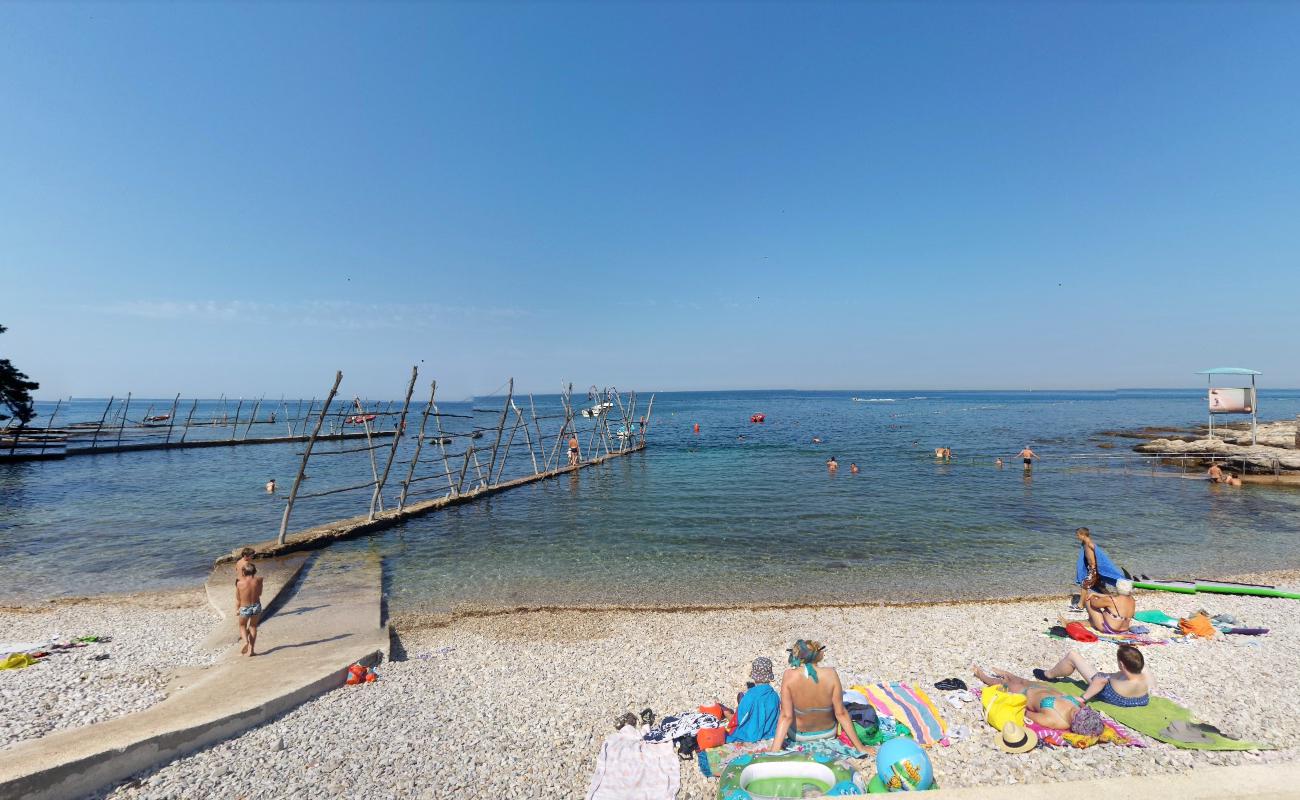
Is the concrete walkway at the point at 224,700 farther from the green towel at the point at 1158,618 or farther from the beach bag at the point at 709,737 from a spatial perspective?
the green towel at the point at 1158,618

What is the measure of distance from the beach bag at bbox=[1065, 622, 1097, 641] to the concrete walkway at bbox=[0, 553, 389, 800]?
955 cm

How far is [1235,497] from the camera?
19.8 m

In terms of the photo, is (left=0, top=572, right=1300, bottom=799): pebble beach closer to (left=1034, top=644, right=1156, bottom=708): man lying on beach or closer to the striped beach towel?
the striped beach towel

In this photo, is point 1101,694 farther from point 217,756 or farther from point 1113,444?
point 1113,444

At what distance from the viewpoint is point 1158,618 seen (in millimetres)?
8688

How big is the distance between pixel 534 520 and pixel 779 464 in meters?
15.8

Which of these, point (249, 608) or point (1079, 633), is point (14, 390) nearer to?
point (249, 608)

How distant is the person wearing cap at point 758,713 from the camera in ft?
18.3

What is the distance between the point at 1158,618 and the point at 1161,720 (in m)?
4.06

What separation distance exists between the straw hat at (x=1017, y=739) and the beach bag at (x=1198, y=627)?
487 cm

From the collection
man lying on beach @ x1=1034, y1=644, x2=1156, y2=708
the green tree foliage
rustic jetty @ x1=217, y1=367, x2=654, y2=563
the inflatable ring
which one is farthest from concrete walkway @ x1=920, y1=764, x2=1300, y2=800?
the green tree foliage

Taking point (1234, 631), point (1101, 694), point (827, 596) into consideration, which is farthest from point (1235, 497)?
point (1101, 694)

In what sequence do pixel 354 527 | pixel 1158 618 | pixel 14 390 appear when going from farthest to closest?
pixel 14 390, pixel 354 527, pixel 1158 618

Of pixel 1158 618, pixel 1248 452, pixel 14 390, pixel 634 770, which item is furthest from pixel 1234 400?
pixel 14 390
